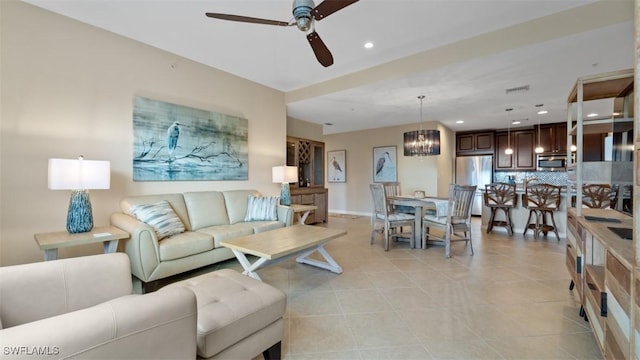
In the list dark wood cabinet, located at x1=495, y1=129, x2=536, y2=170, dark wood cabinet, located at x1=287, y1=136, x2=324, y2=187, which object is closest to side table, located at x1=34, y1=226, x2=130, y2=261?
dark wood cabinet, located at x1=287, y1=136, x2=324, y2=187

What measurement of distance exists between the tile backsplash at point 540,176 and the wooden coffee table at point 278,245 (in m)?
6.48

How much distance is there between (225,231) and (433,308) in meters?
2.27

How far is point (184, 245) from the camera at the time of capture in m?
2.66

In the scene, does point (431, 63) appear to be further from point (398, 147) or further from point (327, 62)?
point (398, 147)

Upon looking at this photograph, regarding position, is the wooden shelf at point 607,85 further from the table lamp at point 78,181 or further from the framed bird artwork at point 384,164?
the framed bird artwork at point 384,164

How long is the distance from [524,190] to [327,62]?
15.3 feet

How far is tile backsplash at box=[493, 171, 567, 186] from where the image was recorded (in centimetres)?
674

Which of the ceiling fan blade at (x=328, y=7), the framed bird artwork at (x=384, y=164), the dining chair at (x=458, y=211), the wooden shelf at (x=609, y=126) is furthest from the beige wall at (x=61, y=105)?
the framed bird artwork at (x=384, y=164)

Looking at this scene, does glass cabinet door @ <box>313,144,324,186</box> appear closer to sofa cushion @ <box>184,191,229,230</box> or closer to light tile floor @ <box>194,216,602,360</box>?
light tile floor @ <box>194,216,602,360</box>

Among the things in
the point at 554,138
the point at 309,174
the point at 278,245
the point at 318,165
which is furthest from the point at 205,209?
the point at 554,138

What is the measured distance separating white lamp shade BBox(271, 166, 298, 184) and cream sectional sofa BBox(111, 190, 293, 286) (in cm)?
48

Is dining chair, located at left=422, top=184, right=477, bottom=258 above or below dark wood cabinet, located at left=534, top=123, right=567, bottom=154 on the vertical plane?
below

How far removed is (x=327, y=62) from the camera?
2.35 metres

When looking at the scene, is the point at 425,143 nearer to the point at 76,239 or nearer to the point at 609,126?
the point at 609,126
